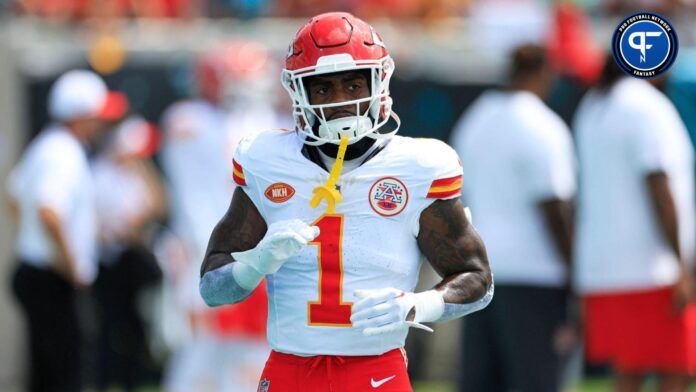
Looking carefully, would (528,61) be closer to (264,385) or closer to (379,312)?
(264,385)

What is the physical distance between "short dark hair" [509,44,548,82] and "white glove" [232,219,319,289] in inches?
119

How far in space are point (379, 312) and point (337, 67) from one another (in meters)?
0.67

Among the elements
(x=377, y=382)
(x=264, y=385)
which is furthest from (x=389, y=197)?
(x=264, y=385)

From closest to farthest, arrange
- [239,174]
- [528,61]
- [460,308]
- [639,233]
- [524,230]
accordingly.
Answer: [460,308]
[239,174]
[639,233]
[524,230]
[528,61]

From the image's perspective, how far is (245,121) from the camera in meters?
7.98

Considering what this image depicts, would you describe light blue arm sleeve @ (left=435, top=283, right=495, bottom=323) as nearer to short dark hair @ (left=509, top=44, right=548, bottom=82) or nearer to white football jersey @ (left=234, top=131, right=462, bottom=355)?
white football jersey @ (left=234, top=131, right=462, bottom=355)

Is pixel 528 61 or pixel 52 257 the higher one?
pixel 528 61

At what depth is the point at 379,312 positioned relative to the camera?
3.45 meters

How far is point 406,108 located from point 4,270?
113 inches

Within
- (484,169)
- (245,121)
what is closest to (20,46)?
(245,121)

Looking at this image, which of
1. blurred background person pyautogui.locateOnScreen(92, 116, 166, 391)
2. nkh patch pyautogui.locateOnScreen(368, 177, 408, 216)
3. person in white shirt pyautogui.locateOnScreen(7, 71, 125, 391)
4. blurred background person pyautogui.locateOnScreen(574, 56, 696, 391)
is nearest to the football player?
nkh patch pyautogui.locateOnScreen(368, 177, 408, 216)

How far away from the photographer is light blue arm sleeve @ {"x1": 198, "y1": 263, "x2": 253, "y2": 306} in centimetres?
373

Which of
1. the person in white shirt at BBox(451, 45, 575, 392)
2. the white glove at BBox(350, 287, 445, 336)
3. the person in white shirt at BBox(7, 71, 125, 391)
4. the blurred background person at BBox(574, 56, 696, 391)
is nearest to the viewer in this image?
the white glove at BBox(350, 287, 445, 336)

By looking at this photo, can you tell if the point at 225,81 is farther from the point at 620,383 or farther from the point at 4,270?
the point at 620,383
